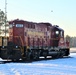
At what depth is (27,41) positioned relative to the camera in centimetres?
2442

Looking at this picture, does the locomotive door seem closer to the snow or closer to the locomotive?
the locomotive

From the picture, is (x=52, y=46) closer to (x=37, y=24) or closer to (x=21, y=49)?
(x=37, y=24)

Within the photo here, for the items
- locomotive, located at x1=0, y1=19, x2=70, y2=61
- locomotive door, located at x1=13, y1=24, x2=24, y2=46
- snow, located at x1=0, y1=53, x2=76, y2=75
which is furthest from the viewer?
locomotive door, located at x1=13, y1=24, x2=24, y2=46

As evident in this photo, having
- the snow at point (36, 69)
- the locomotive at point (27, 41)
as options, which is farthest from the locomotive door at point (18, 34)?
the snow at point (36, 69)

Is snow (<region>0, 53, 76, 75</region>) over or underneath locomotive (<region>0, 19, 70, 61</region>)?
underneath

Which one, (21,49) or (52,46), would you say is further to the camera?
(52,46)

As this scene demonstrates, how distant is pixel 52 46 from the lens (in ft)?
95.6

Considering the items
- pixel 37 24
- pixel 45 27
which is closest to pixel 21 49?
pixel 37 24

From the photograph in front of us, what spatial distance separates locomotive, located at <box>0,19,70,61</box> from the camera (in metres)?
23.1

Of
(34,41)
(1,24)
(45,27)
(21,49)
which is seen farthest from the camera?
(1,24)

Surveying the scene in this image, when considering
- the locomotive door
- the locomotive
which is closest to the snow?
the locomotive

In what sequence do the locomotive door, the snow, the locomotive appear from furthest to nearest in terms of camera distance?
the locomotive door
the locomotive
the snow

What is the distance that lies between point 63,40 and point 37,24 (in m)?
6.47

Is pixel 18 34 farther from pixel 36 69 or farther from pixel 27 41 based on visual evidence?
pixel 36 69
